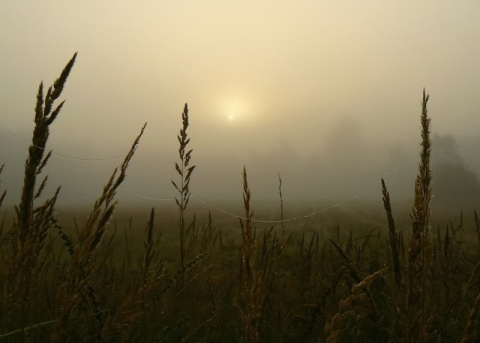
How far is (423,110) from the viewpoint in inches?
57.9

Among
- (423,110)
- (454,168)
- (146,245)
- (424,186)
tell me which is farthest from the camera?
(454,168)

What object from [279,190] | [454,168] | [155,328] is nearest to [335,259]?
[279,190]

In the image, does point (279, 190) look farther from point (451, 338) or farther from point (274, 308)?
point (451, 338)

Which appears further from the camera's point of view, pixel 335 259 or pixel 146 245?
pixel 335 259

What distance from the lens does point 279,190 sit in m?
3.63

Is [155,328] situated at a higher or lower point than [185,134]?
lower

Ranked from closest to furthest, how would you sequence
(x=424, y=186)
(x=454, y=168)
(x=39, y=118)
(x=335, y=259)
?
1. (x=39, y=118)
2. (x=424, y=186)
3. (x=335, y=259)
4. (x=454, y=168)

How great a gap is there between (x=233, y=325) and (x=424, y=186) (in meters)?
2.34

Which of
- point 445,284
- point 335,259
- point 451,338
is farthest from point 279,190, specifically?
point 451,338

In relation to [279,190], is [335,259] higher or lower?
lower

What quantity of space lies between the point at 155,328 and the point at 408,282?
7.09ft

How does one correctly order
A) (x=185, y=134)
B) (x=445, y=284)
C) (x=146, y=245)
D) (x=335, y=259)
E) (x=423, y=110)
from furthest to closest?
1. (x=335, y=259)
2. (x=185, y=134)
3. (x=445, y=284)
4. (x=146, y=245)
5. (x=423, y=110)

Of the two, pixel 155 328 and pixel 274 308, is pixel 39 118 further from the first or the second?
pixel 274 308

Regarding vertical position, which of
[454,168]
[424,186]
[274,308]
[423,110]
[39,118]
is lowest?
[274,308]
